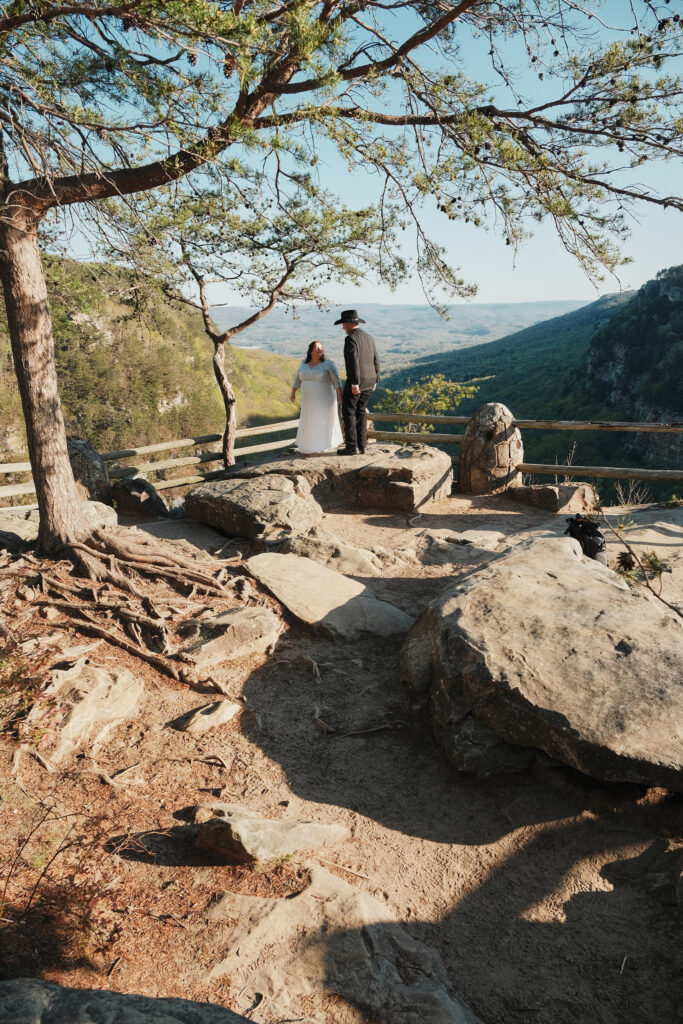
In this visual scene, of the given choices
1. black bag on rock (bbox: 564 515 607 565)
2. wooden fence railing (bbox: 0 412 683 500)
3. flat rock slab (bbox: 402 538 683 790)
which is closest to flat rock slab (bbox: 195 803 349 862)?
flat rock slab (bbox: 402 538 683 790)

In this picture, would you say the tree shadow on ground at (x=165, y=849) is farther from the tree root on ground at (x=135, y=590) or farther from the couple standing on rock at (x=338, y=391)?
the couple standing on rock at (x=338, y=391)

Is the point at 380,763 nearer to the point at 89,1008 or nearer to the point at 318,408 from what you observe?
the point at 89,1008

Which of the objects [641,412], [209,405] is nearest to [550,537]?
[209,405]

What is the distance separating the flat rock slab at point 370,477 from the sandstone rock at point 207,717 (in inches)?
182

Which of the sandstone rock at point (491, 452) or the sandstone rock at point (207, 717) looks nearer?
the sandstone rock at point (207, 717)

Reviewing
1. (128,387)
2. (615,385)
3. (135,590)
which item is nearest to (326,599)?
(135,590)

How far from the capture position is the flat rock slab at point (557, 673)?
10.3 feet

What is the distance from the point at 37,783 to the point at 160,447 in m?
7.61

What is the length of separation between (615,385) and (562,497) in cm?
6570

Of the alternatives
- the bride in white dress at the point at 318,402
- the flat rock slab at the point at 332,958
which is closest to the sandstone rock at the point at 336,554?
the bride in white dress at the point at 318,402

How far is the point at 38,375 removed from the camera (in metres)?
5.07

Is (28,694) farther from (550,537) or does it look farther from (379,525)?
(379,525)

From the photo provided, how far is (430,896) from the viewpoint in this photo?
288 cm

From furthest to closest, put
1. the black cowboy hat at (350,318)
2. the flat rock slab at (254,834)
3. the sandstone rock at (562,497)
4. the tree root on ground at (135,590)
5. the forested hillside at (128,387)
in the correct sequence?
the forested hillside at (128,387) < the sandstone rock at (562,497) < the black cowboy hat at (350,318) < the tree root on ground at (135,590) < the flat rock slab at (254,834)
